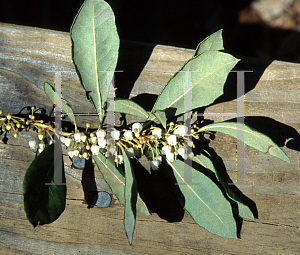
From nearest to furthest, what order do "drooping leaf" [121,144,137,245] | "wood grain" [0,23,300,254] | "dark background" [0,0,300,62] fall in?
"drooping leaf" [121,144,137,245]
"wood grain" [0,23,300,254]
"dark background" [0,0,300,62]

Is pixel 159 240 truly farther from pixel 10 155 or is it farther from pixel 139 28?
pixel 139 28

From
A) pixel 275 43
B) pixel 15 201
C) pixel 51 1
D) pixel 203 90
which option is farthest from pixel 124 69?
pixel 275 43

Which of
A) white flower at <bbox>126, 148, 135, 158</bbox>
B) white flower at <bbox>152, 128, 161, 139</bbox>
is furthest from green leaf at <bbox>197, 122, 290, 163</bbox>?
white flower at <bbox>126, 148, 135, 158</bbox>

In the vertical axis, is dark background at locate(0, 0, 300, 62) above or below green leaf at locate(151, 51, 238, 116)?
above

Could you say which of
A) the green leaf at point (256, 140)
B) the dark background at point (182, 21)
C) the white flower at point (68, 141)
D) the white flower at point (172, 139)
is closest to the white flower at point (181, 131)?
the white flower at point (172, 139)

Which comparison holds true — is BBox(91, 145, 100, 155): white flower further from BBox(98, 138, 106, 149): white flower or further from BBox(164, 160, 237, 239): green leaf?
BBox(164, 160, 237, 239): green leaf

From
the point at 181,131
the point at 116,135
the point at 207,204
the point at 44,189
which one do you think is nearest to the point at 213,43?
the point at 181,131

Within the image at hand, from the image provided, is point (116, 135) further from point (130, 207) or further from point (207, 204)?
point (207, 204)
